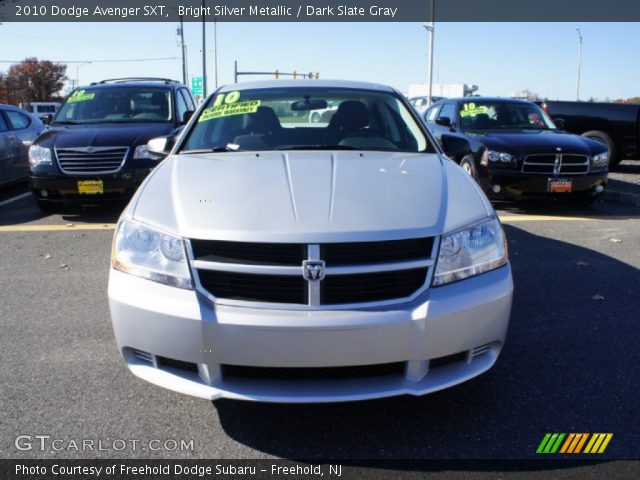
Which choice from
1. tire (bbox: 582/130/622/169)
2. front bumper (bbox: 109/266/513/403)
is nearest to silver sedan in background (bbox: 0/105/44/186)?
front bumper (bbox: 109/266/513/403)

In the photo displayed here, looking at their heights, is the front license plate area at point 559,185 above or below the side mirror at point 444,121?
below

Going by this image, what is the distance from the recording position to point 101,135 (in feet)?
23.8

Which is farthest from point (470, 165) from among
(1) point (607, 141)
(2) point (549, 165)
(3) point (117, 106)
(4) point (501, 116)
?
(1) point (607, 141)

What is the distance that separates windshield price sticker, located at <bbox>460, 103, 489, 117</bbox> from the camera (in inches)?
365

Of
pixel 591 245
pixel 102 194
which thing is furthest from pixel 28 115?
pixel 591 245

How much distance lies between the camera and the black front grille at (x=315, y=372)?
2.42 meters

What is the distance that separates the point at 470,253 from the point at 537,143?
579 centimetres

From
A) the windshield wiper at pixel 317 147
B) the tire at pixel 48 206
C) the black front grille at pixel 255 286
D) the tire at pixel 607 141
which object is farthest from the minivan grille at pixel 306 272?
the tire at pixel 607 141

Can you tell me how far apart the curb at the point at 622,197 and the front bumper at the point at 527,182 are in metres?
1.24

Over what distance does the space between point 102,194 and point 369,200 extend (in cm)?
530

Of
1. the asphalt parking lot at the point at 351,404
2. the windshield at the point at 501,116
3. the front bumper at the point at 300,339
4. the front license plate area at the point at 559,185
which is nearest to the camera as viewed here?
the front bumper at the point at 300,339

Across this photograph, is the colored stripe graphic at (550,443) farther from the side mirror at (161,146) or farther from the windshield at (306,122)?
the side mirror at (161,146)

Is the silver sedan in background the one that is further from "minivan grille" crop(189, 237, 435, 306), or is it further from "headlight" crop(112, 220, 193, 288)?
"minivan grille" crop(189, 237, 435, 306)

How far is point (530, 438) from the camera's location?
2590mm
